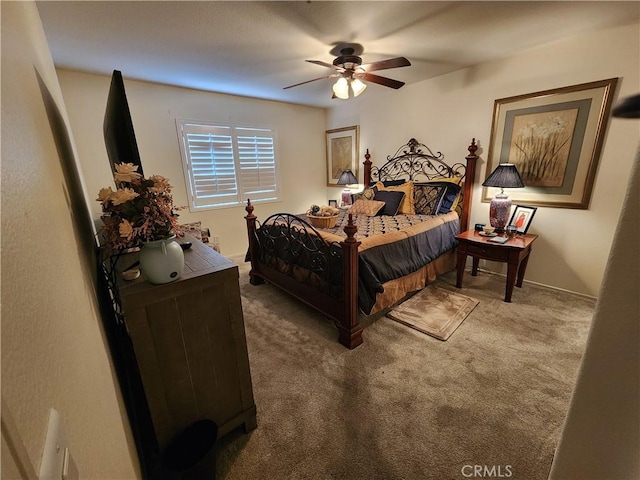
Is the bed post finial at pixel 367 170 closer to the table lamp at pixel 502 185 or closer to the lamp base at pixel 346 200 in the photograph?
the lamp base at pixel 346 200

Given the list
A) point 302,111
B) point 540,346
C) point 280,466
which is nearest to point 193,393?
point 280,466

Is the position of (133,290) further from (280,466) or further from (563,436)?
(563,436)

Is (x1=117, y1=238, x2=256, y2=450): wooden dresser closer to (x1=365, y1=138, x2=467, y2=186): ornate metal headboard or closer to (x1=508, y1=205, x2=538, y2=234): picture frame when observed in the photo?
(x1=508, y1=205, x2=538, y2=234): picture frame

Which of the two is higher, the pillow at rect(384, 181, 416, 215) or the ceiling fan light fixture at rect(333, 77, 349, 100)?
the ceiling fan light fixture at rect(333, 77, 349, 100)

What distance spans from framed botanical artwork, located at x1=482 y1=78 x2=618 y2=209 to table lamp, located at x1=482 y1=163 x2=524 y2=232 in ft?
0.69

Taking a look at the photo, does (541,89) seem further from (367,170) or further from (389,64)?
(367,170)

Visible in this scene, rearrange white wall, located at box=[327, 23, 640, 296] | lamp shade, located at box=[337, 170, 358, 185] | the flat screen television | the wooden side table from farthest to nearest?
lamp shade, located at box=[337, 170, 358, 185] < the wooden side table < white wall, located at box=[327, 23, 640, 296] < the flat screen television

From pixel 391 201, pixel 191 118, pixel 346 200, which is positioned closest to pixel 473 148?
pixel 391 201

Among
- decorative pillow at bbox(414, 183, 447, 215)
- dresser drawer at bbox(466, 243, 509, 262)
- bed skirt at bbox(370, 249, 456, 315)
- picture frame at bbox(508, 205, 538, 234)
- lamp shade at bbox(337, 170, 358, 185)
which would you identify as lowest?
bed skirt at bbox(370, 249, 456, 315)

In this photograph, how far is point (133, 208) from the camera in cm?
103

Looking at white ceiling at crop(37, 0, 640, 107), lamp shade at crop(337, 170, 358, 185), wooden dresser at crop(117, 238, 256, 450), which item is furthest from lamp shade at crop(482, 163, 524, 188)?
wooden dresser at crop(117, 238, 256, 450)

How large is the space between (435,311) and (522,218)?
147 cm

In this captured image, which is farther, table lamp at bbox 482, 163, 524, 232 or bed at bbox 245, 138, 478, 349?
table lamp at bbox 482, 163, 524, 232

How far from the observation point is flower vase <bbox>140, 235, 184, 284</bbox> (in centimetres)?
109
